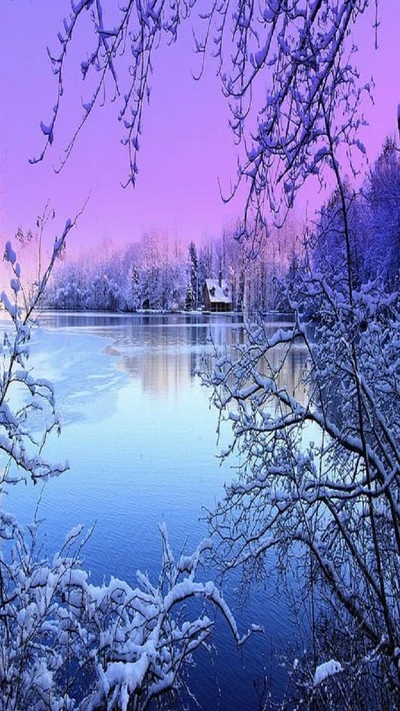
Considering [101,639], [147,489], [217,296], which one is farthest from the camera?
[217,296]

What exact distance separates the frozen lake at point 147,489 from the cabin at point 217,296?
2099 inches

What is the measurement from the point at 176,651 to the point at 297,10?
9.82 ft

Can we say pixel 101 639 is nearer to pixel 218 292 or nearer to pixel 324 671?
pixel 324 671

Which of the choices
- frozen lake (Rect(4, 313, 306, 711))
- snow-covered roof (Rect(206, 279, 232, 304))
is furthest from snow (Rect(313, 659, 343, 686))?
snow-covered roof (Rect(206, 279, 232, 304))

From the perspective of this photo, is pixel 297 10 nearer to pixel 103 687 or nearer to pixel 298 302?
pixel 103 687

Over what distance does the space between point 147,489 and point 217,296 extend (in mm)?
64137

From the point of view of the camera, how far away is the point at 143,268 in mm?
83812

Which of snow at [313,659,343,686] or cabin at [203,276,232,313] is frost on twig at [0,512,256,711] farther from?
cabin at [203,276,232,313]

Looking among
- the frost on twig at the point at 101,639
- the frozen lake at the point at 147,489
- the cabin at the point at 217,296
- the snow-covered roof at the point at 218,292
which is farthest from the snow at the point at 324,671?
the snow-covered roof at the point at 218,292

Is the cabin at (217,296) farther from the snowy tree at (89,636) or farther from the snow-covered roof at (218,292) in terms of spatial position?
the snowy tree at (89,636)

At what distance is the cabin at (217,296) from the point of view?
72562mm

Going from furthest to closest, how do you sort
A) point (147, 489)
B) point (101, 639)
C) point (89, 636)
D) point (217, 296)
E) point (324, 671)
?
point (217, 296)
point (147, 489)
point (89, 636)
point (101, 639)
point (324, 671)

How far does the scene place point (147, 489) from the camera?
9.45 metres

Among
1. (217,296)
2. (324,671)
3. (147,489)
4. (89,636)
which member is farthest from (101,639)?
(217,296)
